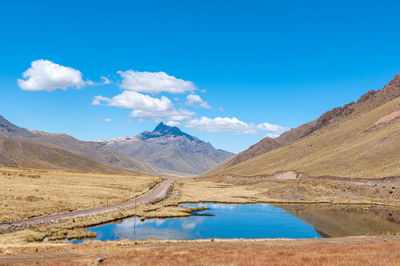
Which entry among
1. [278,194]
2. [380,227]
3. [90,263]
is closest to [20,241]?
[90,263]

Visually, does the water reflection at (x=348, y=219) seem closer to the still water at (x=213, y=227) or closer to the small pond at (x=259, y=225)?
the small pond at (x=259, y=225)

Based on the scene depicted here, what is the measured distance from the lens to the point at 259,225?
6091cm

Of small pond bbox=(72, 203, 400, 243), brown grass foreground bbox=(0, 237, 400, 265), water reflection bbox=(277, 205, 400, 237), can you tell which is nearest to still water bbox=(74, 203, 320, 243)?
small pond bbox=(72, 203, 400, 243)

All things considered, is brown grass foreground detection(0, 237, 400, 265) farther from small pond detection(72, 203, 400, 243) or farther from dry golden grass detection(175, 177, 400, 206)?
dry golden grass detection(175, 177, 400, 206)

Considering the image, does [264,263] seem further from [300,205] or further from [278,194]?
[278,194]

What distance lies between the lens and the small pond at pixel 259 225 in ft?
166

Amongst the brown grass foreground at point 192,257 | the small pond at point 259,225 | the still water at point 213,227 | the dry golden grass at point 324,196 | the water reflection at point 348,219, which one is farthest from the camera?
the dry golden grass at point 324,196

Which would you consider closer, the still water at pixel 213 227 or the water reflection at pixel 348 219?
the still water at pixel 213 227

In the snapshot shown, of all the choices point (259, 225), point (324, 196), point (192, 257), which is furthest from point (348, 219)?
point (192, 257)

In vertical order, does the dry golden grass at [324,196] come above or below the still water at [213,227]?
above

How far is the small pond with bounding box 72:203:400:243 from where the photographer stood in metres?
50.6

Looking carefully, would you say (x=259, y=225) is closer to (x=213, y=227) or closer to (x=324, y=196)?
(x=213, y=227)

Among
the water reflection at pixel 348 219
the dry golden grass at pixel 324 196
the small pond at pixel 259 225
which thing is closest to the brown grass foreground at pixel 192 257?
the small pond at pixel 259 225

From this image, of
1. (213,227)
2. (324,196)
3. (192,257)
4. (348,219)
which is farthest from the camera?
(324,196)
